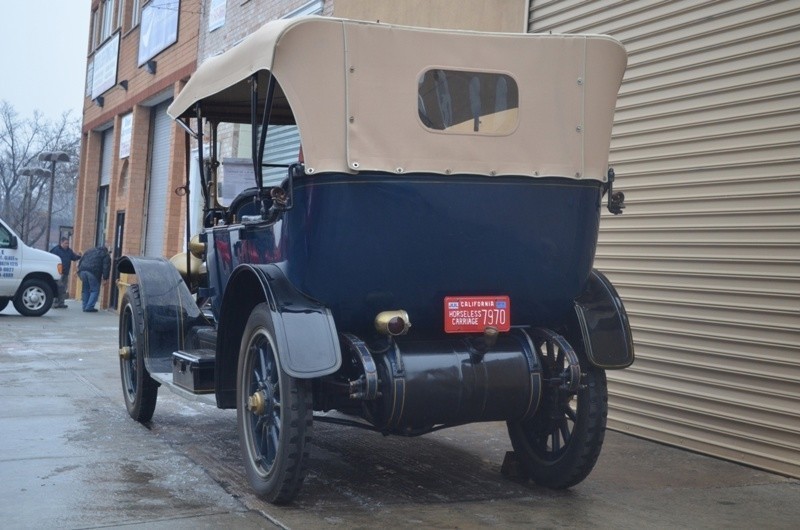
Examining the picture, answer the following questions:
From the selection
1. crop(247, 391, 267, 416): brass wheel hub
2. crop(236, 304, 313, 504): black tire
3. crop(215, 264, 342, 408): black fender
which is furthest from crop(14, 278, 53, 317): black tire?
crop(247, 391, 267, 416): brass wheel hub

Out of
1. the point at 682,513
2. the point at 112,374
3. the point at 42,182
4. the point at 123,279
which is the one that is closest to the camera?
the point at 682,513

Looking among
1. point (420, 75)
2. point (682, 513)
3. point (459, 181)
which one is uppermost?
point (420, 75)

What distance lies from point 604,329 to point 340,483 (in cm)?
164

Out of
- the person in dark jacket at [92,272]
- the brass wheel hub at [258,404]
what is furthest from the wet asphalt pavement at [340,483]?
the person in dark jacket at [92,272]

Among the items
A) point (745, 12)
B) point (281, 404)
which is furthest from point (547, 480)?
point (745, 12)

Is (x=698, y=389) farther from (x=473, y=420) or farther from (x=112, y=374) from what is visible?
(x=112, y=374)

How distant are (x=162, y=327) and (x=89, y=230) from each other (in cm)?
2243

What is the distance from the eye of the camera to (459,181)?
5230mm

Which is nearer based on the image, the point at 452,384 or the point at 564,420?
the point at 452,384

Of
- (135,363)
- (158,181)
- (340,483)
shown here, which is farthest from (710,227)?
→ (158,181)

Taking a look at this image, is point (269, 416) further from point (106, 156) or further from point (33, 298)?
point (106, 156)

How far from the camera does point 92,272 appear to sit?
2352cm

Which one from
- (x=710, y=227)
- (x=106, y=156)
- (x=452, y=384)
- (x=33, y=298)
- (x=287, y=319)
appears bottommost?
(x=33, y=298)

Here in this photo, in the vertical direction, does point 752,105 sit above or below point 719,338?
above
